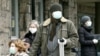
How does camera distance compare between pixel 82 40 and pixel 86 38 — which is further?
pixel 86 38

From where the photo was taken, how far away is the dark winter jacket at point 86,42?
32.8 ft

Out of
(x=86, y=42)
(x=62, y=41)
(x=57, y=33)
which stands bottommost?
(x=86, y=42)

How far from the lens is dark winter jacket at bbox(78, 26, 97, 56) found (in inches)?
393

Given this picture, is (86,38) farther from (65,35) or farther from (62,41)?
(62,41)

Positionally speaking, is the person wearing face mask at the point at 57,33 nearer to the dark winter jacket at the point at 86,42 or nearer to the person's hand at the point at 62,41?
the person's hand at the point at 62,41

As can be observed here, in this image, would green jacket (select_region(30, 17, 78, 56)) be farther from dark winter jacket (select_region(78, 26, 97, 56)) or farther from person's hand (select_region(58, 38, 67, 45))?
dark winter jacket (select_region(78, 26, 97, 56))

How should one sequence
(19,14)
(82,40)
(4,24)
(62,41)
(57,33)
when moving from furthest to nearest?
1. (19,14)
2. (4,24)
3. (82,40)
4. (57,33)
5. (62,41)

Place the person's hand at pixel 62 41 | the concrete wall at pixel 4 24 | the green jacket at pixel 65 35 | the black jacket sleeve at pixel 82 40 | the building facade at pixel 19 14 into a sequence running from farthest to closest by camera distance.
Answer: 1. the building facade at pixel 19 14
2. the concrete wall at pixel 4 24
3. the black jacket sleeve at pixel 82 40
4. the green jacket at pixel 65 35
5. the person's hand at pixel 62 41

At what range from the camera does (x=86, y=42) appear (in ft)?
32.8

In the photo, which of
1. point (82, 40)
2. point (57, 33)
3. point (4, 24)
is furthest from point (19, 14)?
point (57, 33)

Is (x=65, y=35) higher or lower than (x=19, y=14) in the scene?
lower

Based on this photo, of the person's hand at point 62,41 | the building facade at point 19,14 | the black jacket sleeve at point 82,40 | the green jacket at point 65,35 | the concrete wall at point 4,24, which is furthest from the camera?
the building facade at point 19,14

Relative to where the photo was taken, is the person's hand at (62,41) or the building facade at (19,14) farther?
the building facade at (19,14)

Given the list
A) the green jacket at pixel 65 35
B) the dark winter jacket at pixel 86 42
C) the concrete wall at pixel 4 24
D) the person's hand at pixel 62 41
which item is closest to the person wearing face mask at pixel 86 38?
the dark winter jacket at pixel 86 42
